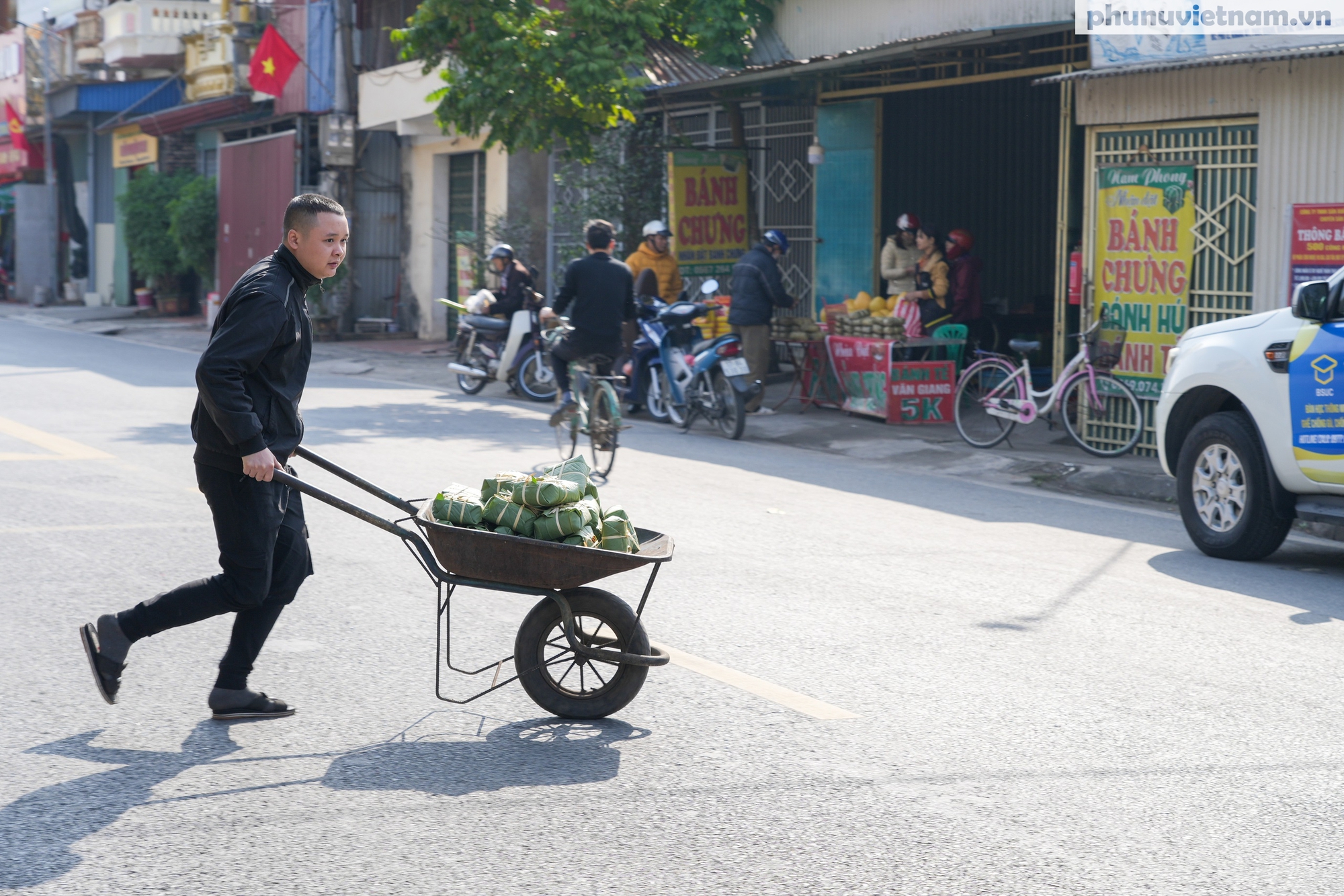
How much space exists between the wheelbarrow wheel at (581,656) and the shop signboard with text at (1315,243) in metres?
7.91

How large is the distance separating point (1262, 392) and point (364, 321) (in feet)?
69.5

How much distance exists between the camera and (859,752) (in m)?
4.62

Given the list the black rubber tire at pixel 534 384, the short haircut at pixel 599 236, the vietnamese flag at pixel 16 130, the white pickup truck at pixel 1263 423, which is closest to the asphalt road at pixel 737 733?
the white pickup truck at pixel 1263 423

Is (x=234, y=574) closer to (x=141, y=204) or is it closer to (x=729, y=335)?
(x=729, y=335)

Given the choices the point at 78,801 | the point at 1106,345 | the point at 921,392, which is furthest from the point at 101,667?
the point at 921,392

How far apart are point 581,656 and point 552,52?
1281cm

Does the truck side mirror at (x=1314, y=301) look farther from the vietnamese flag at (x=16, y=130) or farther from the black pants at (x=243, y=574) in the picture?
the vietnamese flag at (x=16, y=130)

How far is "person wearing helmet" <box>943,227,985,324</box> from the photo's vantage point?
15.7 m

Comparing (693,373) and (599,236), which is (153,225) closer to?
(693,373)

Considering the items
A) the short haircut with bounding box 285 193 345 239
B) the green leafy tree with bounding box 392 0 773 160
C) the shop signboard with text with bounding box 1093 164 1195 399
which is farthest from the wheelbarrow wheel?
the green leafy tree with bounding box 392 0 773 160

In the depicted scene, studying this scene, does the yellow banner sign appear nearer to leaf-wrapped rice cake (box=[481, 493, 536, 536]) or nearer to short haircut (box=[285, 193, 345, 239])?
short haircut (box=[285, 193, 345, 239])

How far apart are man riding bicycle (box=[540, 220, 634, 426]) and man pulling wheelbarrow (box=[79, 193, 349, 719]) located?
646 cm

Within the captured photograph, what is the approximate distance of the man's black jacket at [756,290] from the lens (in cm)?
1518

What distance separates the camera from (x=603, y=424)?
427 inches
